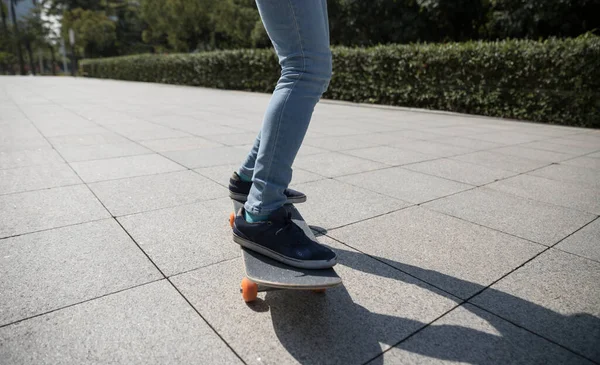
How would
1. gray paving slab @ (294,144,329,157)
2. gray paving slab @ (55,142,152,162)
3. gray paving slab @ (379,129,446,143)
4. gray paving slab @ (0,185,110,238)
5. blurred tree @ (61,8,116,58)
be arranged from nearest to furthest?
1. gray paving slab @ (0,185,110,238)
2. gray paving slab @ (55,142,152,162)
3. gray paving slab @ (294,144,329,157)
4. gray paving slab @ (379,129,446,143)
5. blurred tree @ (61,8,116,58)

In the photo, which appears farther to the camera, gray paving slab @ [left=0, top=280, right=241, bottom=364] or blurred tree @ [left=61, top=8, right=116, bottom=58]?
blurred tree @ [left=61, top=8, right=116, bottom=58]

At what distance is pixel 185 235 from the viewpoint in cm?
235

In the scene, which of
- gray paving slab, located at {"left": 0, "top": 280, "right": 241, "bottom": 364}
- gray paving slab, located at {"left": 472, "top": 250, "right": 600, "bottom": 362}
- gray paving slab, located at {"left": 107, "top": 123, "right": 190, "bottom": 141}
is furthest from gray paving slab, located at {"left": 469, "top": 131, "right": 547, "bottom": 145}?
gray paving slab, located at {"left": 0, "top": 280, "right": 241, "bottom": 364}

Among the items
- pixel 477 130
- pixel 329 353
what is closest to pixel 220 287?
pixel 329 353

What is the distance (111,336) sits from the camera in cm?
146

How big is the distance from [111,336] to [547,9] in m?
16.5

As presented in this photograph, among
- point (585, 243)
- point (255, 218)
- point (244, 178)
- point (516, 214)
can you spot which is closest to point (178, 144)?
point (244, 178)

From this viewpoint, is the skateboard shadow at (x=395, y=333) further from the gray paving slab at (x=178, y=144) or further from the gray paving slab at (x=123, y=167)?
the gray paving slab at (x=178, y=144)

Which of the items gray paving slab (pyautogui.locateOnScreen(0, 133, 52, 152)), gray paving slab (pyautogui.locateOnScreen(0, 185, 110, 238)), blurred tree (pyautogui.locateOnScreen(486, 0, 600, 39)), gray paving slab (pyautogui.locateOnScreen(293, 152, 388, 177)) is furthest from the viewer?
blurred tree (pyautogui.locateOnScreen(486, 0, 600, 39))

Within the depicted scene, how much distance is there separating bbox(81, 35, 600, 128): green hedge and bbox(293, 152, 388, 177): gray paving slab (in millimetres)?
5974

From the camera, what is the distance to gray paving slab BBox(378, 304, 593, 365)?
139cm

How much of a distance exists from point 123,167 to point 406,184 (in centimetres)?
275

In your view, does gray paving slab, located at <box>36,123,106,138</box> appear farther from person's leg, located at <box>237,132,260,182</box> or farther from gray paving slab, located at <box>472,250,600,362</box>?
gray paving slab, located at <box>472,250,600,362</box>

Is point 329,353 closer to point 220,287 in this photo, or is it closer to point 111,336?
point 220,287
